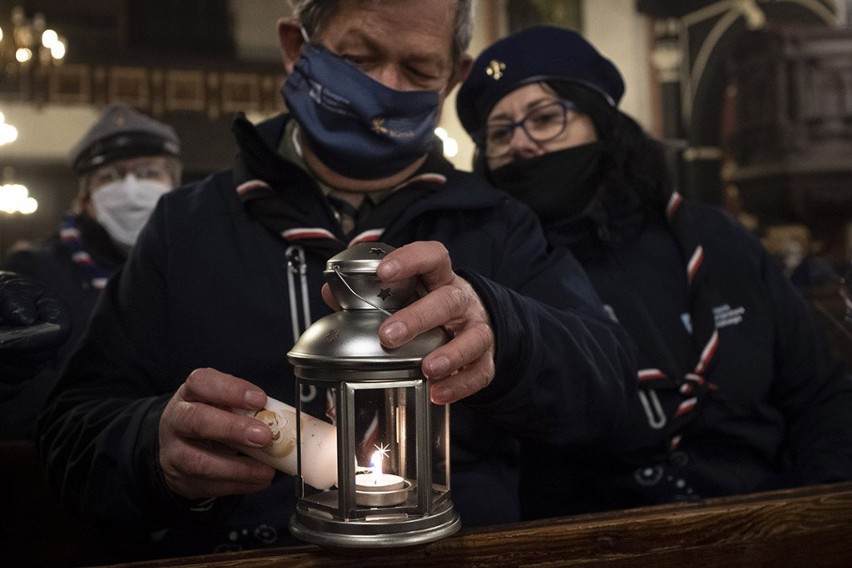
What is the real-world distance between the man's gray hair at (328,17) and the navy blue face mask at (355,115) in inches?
1.7

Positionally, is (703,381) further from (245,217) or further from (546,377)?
(245,217)

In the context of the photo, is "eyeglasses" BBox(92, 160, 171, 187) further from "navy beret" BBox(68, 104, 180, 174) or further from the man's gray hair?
the man's gray hair

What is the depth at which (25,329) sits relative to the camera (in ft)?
4.14

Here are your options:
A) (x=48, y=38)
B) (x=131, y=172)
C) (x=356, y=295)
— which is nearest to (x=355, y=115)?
(x=356, y=295)

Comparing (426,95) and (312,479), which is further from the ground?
(426,95)

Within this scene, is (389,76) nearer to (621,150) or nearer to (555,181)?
(555,181)

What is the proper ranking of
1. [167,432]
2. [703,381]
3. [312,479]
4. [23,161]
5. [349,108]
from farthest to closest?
1. [23,161]
2. [703,381]
3. [349,108]
4. [167,432]
5. [312,479]

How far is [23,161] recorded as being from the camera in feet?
29.4

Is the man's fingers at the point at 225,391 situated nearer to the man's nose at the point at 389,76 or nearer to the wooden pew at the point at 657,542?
the wooden pew at the point at 657,542

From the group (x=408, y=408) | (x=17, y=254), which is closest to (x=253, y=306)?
(x=408, y=408)

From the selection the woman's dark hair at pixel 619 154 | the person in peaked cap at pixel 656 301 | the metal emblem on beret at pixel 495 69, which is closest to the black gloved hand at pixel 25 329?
the person in peaked cap at pixel 656 301

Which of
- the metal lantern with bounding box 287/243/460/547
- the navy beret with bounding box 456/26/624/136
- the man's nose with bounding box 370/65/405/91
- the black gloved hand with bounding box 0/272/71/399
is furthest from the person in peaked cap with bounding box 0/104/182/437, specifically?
the metal lantern with bounding box 287/243/460/547

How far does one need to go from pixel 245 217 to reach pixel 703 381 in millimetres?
1014

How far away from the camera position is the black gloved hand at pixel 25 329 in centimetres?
125
